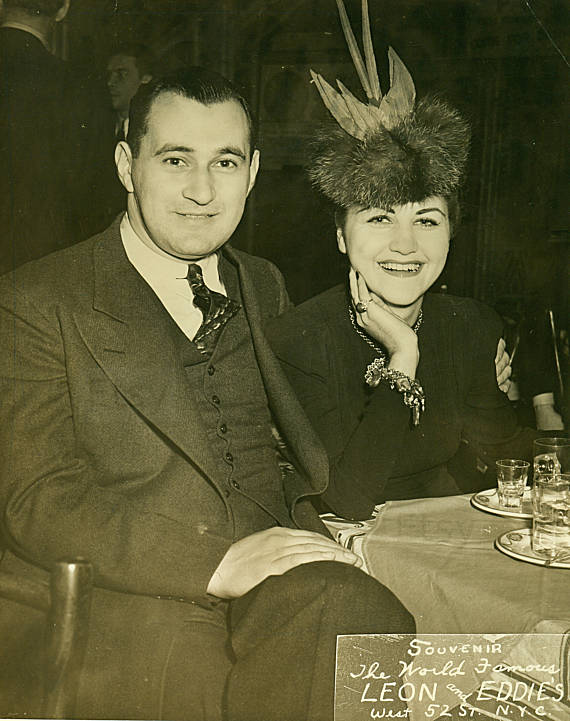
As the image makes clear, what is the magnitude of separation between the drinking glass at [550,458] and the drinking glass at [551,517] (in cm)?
18

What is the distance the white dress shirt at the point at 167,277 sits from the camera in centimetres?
141

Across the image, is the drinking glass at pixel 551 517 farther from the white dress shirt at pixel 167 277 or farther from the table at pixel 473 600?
the white dress shirt at pixel 167 277

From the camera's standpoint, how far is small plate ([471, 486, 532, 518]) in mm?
1402

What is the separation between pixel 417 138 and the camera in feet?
4.76

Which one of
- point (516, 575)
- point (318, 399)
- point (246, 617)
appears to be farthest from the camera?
point (318, 399)

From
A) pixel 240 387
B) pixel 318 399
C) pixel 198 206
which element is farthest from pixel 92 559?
pixel 198 206

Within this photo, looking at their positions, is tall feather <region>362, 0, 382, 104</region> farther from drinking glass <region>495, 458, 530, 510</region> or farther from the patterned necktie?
drinking glass <region>495, 458, 530, 510</region>

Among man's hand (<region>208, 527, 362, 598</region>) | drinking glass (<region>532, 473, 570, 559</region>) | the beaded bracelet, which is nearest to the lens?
drinking glass (<region>532, 473, 570, 559</region>)

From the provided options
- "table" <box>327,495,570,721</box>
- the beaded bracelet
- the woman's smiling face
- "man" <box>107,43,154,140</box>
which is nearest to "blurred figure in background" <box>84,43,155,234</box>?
"man" <box>107,43,154,140</box>

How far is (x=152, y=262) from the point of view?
1.42 m

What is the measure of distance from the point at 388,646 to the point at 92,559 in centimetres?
60

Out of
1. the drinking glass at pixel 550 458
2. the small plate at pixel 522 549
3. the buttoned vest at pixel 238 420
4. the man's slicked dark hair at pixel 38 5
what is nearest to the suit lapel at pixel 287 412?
the buttoned vest at pixel 238 420

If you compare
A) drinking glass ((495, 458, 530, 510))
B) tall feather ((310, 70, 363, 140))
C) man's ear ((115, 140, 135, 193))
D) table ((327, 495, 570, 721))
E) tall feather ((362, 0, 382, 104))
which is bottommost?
table ((327, 495, 570, 721))

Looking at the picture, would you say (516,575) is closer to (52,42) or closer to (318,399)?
(318,399)
